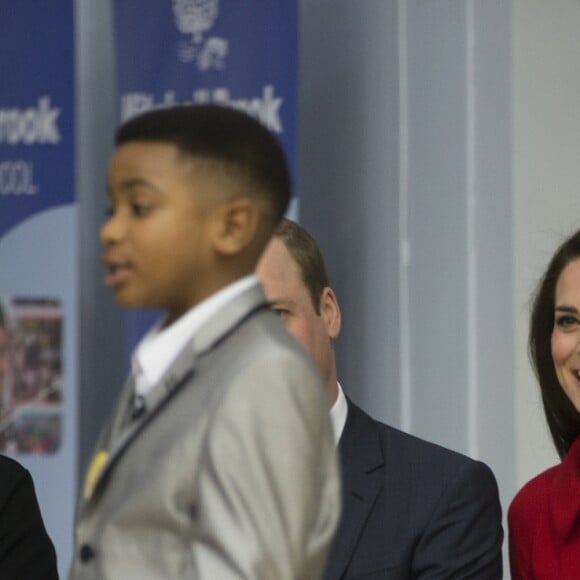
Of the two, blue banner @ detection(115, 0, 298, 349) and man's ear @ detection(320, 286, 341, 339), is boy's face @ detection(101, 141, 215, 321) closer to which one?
man's ear @ detection(320, 286, 341, 339)

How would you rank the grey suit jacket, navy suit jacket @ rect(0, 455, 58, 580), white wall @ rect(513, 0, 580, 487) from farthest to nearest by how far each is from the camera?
white wall @ rect(513, 0, 580, 487)
navy suit jacket @ rect(0, 455, 58, 580)
the grey suit jacket

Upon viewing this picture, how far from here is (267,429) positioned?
1.50 metres

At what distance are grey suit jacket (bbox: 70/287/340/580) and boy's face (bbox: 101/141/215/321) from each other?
0.19ft

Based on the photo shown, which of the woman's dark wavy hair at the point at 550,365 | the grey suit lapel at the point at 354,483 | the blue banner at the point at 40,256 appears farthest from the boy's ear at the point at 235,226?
the blue banner at the point at 40,256

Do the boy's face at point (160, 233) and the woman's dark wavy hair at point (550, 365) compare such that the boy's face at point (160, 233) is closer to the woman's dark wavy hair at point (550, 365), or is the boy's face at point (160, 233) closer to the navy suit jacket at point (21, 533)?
the navy suit jacket at point (21, 533)

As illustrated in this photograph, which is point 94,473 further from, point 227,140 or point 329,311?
point 329,311

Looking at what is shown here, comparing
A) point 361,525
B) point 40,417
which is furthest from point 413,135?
point 361,525

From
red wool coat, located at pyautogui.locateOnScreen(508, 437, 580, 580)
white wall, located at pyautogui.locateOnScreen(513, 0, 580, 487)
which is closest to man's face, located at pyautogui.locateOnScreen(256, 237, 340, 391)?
red wool coat, located at pyautogui.locateOnScreen(508, 437, 580, 580)

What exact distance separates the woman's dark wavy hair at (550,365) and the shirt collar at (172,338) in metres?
1.79

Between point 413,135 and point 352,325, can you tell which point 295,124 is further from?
point 352,325

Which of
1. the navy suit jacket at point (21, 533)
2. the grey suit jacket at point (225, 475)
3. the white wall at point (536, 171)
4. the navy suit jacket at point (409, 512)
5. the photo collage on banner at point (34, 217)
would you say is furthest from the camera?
the photo collage on banner at point (34, 217)

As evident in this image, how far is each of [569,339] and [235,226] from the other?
1.64 meters

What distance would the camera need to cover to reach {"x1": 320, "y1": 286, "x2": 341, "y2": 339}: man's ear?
3.20 metres

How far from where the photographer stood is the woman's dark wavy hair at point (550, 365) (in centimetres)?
334
